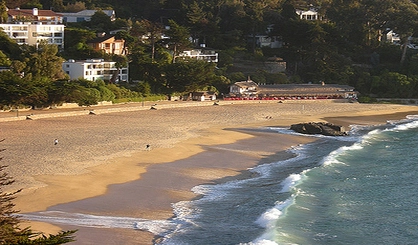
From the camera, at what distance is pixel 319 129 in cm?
4297

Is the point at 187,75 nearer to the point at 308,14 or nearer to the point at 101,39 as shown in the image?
the point at 101,39

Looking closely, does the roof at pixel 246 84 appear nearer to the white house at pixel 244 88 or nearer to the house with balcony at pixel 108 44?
the white house at pixel 244 88

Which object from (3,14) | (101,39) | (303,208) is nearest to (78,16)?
(3,14)

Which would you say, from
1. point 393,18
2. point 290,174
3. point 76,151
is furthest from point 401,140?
point 393,18

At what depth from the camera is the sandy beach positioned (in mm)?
22828

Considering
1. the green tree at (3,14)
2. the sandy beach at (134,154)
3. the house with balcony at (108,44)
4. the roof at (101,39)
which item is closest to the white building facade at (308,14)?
the house with balcony at (108,44)

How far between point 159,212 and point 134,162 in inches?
317

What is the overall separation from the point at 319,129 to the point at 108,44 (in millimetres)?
23413

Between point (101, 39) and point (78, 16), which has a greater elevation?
point (78, 16)

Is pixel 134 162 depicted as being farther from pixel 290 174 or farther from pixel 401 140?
pixel 401 140

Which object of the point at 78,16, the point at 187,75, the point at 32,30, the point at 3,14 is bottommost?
the point at 187,75

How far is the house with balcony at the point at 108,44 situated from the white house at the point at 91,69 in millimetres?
3091

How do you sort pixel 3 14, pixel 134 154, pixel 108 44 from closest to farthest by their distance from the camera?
pixel 134 154 < pixel 108 44 < pixel 3 14

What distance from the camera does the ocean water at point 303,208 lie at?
20500mm
